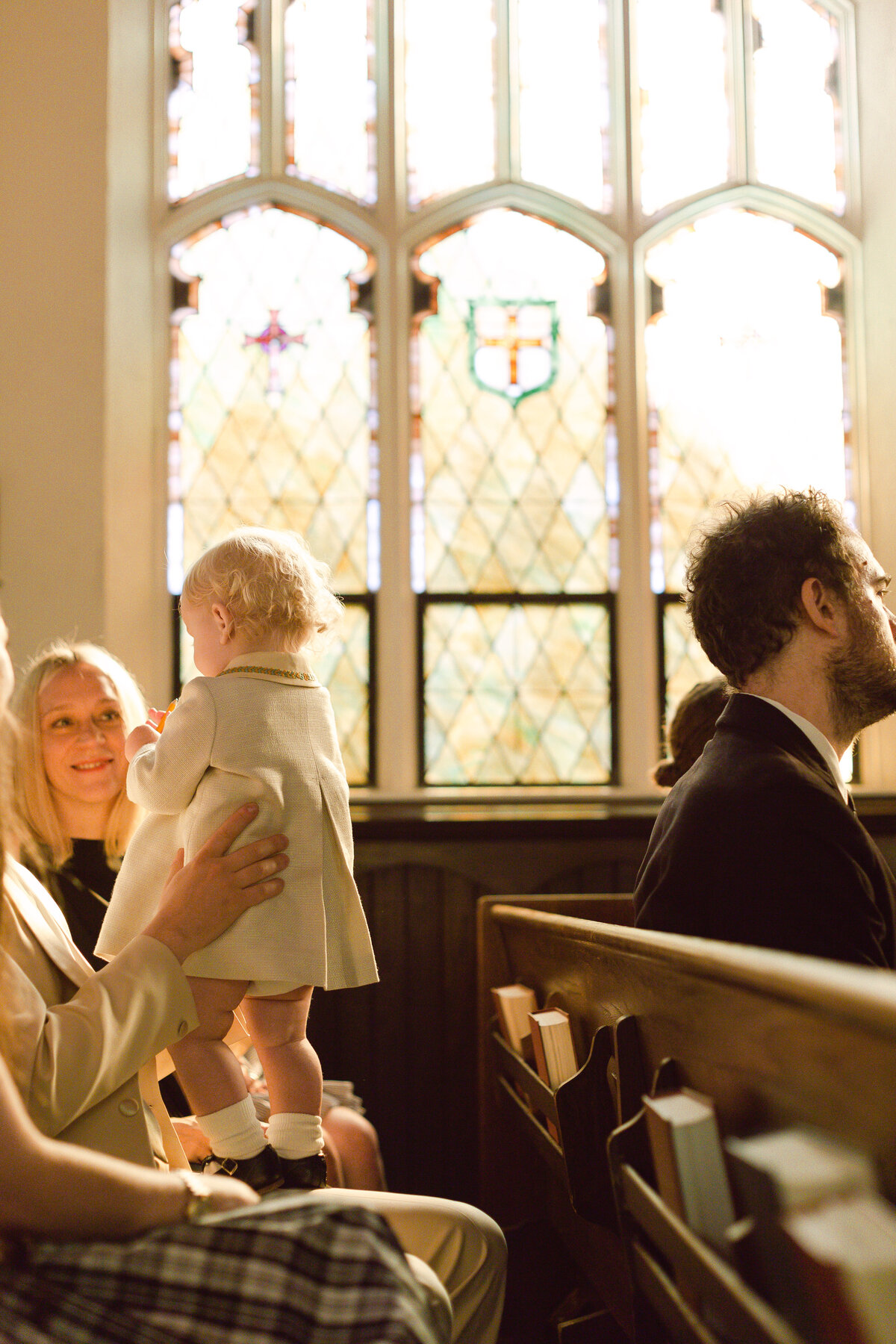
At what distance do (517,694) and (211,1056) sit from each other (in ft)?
9.15

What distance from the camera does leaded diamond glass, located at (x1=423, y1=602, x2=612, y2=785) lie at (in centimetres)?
447

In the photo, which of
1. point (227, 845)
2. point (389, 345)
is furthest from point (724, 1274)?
point (389, 345)

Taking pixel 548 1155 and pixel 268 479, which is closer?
pixel 548 1155

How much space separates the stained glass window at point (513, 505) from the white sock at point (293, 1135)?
2.54 meters

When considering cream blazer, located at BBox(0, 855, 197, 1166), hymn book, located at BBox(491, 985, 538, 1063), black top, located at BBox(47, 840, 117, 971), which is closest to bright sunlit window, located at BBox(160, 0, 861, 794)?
hymn book, located at BBox(491, 985, 538, 1063)

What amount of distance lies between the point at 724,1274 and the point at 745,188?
4.62 m

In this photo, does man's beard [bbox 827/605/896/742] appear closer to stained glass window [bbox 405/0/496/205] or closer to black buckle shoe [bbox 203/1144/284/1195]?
black buckle shoe [bbox 203/1144/284/1195]

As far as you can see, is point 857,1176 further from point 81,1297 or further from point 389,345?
point 389,345

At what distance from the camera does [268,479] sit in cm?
452

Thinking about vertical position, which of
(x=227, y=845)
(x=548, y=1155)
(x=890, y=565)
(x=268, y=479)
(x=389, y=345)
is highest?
(x=389, y=345)

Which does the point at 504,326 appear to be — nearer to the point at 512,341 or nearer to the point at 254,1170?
the point at 512,341

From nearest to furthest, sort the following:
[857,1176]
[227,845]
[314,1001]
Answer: [857,1176] → [227,845] → [314,1001]

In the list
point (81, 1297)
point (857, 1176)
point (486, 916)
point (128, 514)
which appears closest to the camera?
point (857, 1176)

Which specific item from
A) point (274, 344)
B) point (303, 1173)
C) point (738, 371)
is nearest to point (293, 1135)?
point (303, 1173)
